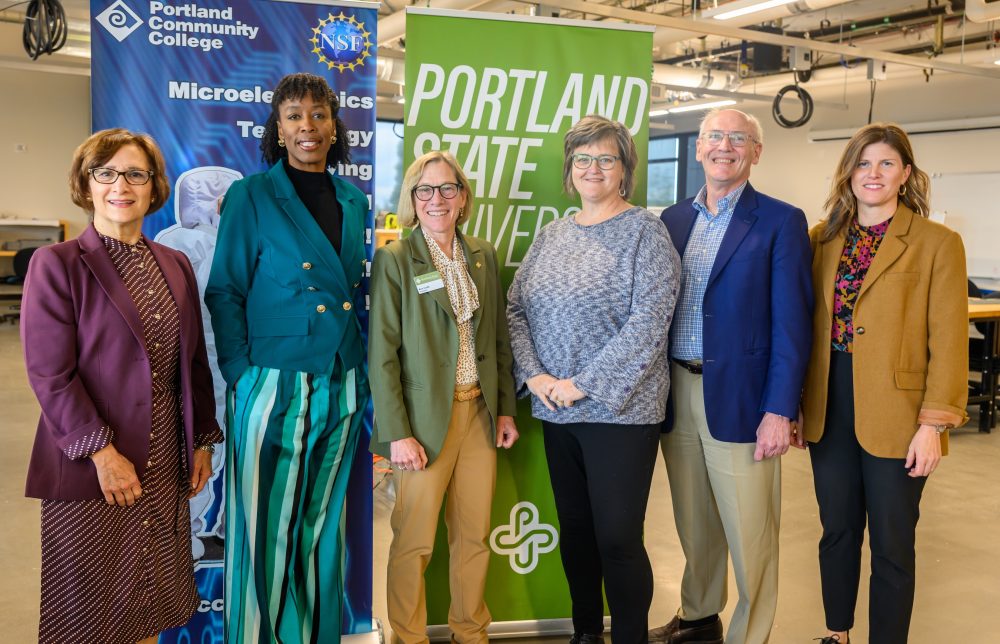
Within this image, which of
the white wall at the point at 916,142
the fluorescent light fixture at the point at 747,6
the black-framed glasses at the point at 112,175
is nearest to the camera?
the black-framed glasses at the point at 112,175

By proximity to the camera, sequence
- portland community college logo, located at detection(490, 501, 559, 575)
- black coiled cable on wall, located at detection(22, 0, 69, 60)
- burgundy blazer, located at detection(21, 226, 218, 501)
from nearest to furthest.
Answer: burgundy blazer, located at detection(21, 226, 218, 501) → portland community college logo, located at detection(490, 501, 559, 575) → black coiled cable on wall, located at detection(22, 0, 69, 60)

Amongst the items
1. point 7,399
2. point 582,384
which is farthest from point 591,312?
point 7,399

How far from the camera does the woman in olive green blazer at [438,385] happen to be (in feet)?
7.94

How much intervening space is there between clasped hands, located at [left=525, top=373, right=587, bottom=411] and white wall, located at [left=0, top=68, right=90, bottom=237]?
41.3 feet

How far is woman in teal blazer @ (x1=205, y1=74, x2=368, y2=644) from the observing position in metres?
2.28

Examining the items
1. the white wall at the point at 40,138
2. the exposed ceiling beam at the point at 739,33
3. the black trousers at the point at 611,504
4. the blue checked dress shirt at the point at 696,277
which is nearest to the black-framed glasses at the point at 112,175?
the black trousers at the point at 611,504

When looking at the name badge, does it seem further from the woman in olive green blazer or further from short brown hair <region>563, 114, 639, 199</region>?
short brown hair <region>563, 114, 639, 199</region>

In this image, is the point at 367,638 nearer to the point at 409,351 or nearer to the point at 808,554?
the point at 409,351

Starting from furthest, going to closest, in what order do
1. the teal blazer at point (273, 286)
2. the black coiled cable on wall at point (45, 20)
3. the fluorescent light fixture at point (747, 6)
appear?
the black coiled cable on wall at point (45, 20) → the fluorescent light fixture at point (747, 6) → the teal blazer at point (273, 286)

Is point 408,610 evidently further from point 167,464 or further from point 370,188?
point 370,188

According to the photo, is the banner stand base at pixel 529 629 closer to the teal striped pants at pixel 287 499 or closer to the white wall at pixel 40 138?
the teal striped pants at pixel 287 499

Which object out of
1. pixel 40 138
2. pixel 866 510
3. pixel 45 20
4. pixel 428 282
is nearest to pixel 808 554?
pixel 866 510

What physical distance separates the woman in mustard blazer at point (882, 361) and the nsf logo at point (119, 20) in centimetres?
222

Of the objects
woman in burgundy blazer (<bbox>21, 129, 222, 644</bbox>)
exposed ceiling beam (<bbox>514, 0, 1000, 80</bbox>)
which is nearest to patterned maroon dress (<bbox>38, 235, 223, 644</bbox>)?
woman in burgundy blazer (<bbox>21, 129, 222, 644</bbox>)
